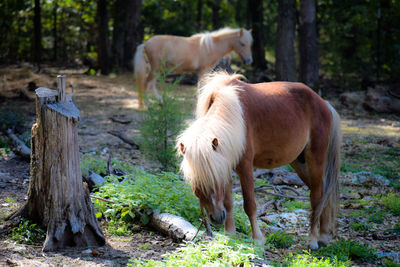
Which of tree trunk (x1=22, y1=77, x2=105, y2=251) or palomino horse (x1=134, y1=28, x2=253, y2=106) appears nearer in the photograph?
tree trunk (x1=22, y1=77, x2=105, y2=251)

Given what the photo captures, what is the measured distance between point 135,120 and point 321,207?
5673mm

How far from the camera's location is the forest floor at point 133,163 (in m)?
3.40

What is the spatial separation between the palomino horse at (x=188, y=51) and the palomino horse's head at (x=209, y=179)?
761 cm

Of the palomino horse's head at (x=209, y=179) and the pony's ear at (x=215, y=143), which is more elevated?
→ the pony's ear at (x=215, y=143)

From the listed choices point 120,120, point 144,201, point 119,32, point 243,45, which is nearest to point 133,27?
point 119,32

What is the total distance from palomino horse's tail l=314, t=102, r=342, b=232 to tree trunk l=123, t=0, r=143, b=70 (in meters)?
11.1

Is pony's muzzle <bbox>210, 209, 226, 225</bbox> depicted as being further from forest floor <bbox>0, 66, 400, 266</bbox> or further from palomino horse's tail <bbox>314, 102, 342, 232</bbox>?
palomino horse's tail <bbox>314, 102, 342, 232</bbox>

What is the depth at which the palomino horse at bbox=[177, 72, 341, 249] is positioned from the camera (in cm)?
329

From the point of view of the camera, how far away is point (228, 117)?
11.8 feet

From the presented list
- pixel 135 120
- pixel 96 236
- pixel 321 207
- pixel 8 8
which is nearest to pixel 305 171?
pixel 321 207

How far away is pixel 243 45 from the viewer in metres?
11.4

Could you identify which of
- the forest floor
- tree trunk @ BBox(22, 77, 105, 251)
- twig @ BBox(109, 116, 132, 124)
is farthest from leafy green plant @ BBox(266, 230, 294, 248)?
twig @ BBox(109, 116, 132, 124)

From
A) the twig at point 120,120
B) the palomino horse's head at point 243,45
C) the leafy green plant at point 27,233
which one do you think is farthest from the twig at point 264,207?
the palomino horse's head at point 243,45

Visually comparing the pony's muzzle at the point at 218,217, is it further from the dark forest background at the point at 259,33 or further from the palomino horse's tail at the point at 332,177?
the dark forest background at the point at 259,33
